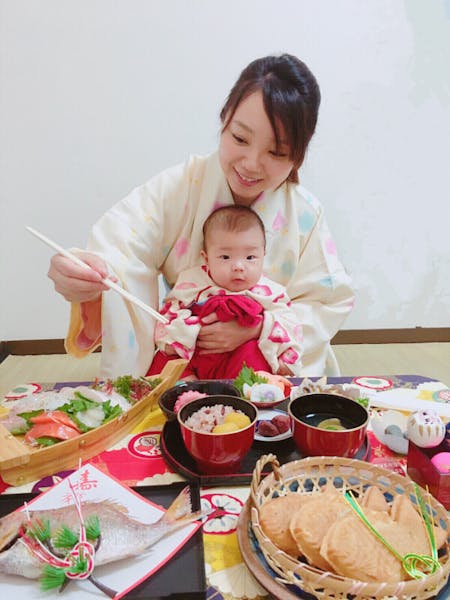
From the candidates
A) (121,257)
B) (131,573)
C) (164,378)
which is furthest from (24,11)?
(131,573)

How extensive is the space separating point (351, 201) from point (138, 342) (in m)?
1.96

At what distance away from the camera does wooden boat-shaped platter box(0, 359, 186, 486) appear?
0.80 m

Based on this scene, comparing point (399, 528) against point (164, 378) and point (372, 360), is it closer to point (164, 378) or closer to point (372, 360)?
point (164, 378)

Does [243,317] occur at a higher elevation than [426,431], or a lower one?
lower

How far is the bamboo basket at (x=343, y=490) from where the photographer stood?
1.75 feet

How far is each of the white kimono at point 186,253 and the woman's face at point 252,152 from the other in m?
0.08

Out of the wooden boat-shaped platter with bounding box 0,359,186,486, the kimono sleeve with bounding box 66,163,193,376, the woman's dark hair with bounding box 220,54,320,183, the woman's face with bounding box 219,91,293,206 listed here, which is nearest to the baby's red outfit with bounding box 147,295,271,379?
the kimono sleeve with bounding box 66,163,193,376

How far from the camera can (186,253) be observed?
5.39 ft

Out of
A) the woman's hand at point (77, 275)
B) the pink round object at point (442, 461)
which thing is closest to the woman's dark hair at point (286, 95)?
the woman's hand at point (77, 275)

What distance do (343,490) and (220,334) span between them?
2.84 feet

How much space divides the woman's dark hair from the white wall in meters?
1.50

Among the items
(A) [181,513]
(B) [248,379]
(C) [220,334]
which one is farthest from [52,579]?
(C) [220,334]

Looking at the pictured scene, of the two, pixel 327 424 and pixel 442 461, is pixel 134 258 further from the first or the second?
pixel 442 461

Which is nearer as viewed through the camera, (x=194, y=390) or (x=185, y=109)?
(x=194, y=390)
